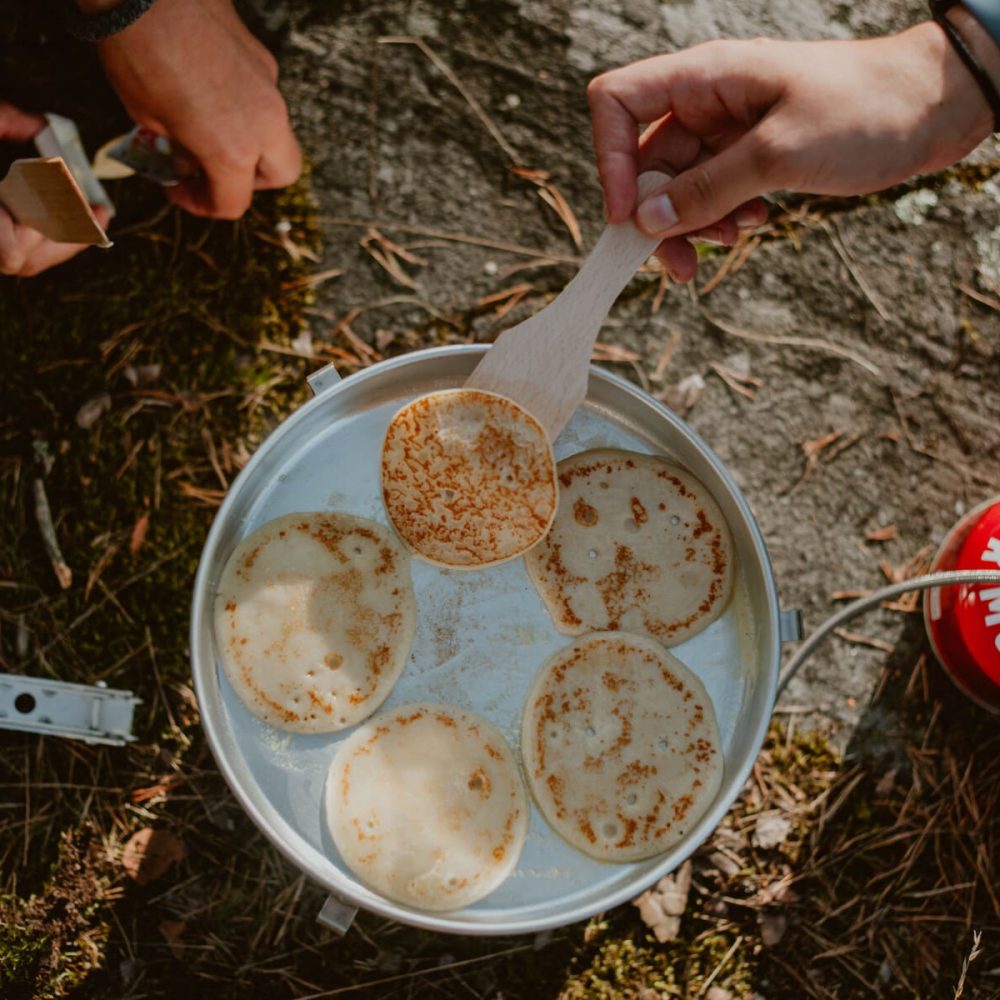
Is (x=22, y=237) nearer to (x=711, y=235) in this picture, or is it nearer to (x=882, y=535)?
(x=711, y=235)

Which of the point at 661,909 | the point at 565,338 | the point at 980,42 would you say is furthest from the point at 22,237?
the point at 661,909

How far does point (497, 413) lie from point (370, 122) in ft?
3.53

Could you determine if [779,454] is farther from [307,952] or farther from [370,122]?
[307,952]

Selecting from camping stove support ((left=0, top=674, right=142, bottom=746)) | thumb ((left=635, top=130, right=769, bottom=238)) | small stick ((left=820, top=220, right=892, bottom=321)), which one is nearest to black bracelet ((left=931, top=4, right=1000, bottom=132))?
thumb ((left=635, top=130, right=769, bottom=238))

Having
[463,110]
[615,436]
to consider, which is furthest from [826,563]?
[463,110]

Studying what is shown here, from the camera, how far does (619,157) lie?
6.08 feet

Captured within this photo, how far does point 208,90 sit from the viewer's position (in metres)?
1.87

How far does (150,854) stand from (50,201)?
1475 millimetres

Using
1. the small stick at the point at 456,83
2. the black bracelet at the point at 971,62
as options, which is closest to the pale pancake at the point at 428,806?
the small stick at the point at 456,83

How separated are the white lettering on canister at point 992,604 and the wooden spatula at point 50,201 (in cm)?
197

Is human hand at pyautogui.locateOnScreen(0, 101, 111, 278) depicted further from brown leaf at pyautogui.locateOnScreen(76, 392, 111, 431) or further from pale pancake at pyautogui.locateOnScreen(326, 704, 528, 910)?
pale pancake at pyautogui.locateOnScreen(326, 704, 528, 910)

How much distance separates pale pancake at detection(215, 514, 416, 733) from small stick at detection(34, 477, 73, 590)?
579mm

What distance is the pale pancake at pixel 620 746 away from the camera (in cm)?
184

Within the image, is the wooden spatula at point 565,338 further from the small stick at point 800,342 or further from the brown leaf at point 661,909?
the brown leaf at point 661,909
